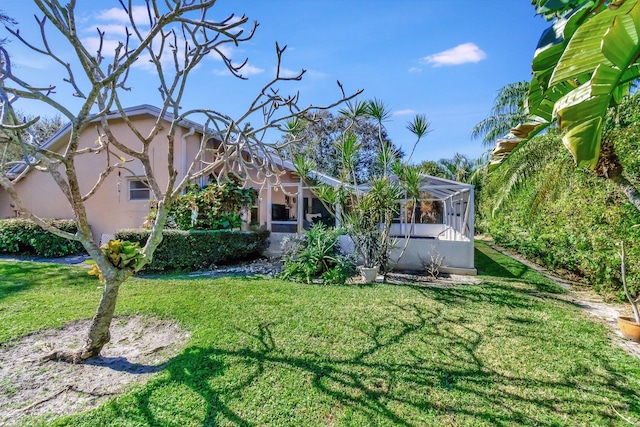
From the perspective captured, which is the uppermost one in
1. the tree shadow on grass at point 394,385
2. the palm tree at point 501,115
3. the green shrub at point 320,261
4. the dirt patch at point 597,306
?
the palm tree at point 501,115

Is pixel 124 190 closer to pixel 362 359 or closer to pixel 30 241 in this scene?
pixel 30 241

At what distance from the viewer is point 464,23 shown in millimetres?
8438

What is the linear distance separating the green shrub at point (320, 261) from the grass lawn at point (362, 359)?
53.5 inches

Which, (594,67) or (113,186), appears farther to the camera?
(113,186)

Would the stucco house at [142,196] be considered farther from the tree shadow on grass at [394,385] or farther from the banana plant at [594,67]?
the banana plant at [594,67]

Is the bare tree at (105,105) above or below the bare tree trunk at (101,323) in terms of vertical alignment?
above

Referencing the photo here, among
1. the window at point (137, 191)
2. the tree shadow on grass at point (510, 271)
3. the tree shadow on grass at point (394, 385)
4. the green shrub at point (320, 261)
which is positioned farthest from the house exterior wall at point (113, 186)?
the tree shadow on grass at point (394, 385)

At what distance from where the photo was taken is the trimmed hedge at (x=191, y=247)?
36.2 feet

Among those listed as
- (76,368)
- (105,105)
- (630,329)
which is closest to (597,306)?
(630,329)

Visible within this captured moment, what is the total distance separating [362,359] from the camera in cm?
447

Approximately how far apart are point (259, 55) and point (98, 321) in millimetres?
6062

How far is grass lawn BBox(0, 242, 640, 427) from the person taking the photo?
337 centimetres

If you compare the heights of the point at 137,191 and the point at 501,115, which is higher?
the point at 501,115

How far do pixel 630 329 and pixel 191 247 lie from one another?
11.9 meters
